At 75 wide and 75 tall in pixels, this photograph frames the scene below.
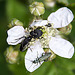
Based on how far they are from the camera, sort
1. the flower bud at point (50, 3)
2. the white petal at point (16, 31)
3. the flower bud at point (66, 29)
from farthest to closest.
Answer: the flower bud at point (50, 3) < the flower bud at point (66, 29) < the white petal at point (16, 31)

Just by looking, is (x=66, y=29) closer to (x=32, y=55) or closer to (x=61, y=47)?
(x=61, y=47)

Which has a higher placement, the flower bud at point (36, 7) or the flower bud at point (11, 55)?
the flower bud at point (36, 7)

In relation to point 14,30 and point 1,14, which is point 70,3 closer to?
point 14,30

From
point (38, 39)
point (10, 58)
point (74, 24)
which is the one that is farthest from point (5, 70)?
point (74, 24)

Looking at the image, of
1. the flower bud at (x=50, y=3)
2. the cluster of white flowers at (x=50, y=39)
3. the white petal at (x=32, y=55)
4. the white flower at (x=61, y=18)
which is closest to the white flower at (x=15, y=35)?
the cluster of white flowers at (x=50, y=39)

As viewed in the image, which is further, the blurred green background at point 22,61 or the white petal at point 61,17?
the blurred green background at point 22,61

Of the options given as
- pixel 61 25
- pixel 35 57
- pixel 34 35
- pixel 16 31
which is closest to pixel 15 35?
pixel 16 31

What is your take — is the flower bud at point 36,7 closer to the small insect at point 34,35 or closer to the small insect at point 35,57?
the small insect at point 34,35
